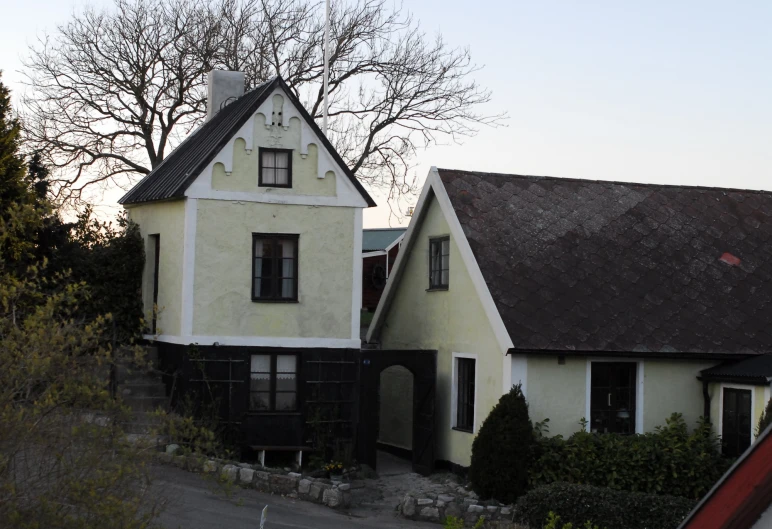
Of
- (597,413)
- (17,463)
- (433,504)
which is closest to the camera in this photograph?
(17,463)

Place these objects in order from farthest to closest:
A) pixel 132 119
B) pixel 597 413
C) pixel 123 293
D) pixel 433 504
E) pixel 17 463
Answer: pixel 132 119
pixel 123 293
pixel 597 413
pixel 433 504
pixel 17 463

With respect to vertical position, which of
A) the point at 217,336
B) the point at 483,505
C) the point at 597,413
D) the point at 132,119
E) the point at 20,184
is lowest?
the point at 483,505

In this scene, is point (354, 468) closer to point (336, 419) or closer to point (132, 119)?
point (336, 419)

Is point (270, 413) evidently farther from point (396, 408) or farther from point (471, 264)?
point (396, 408)

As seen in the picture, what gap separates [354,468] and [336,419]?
0.99m

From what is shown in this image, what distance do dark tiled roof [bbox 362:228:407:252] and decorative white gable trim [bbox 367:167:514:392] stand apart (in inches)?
605

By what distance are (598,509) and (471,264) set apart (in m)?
5.65

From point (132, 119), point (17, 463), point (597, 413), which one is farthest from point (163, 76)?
point (17, 463)

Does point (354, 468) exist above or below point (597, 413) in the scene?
below

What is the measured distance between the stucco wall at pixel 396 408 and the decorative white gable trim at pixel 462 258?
113 centimetres

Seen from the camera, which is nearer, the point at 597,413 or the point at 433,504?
the point at 433,504

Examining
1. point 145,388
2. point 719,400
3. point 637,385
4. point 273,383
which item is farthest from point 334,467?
point 719,400

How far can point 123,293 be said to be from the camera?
851 inches

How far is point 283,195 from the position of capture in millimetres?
20016
